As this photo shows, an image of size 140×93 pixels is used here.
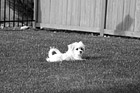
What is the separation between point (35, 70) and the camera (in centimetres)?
614

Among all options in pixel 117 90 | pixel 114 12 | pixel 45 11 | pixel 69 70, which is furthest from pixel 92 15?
pixel 117 90

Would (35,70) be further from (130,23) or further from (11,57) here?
(130,23)

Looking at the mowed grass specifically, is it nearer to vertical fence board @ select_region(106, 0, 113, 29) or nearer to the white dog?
the white dog

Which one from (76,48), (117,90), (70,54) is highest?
(76,48)

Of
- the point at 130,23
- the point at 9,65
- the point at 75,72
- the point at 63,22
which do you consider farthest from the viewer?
the point at 63,22

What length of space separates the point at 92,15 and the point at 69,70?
623cm

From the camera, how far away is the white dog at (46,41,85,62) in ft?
22.8

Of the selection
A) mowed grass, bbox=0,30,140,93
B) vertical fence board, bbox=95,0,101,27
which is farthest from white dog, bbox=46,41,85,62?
vertical fence board, bbox=95,0,101,27

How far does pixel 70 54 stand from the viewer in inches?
280

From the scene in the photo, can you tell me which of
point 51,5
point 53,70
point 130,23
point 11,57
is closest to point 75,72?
point 53,70

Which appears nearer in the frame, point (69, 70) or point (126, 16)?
point (69, 70)

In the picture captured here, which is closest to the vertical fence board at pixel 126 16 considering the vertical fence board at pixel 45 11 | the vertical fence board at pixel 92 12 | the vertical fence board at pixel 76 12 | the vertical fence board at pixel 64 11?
the vertical fence board at pixel 92 12

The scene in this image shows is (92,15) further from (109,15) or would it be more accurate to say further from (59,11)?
(59,11)

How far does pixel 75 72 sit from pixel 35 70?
0.72 m
